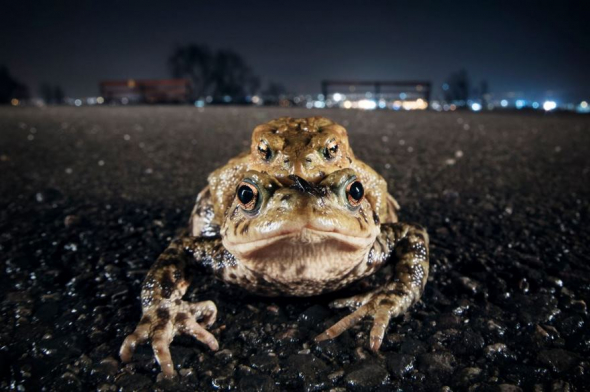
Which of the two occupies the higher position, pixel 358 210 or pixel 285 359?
pixel 358 210

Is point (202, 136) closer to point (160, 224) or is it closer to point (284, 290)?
point (160, 224)

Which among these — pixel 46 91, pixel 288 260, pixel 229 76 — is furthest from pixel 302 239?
pixel 46 91

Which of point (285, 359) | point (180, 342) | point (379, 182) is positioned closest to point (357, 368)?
point (285, 359)

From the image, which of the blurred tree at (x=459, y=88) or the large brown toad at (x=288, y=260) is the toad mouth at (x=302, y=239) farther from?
the blurred tree at (x=459, y=88)

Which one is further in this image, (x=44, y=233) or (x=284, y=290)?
(x=44, y=233)

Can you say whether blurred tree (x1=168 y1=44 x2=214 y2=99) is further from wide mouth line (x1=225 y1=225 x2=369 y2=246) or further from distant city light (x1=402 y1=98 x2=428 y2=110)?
wide mouth line (x1=225 y1=225 x2=369 y2=246)

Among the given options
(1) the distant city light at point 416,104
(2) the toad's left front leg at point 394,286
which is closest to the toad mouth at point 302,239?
(2) the toad's left front leg at point 394,286
